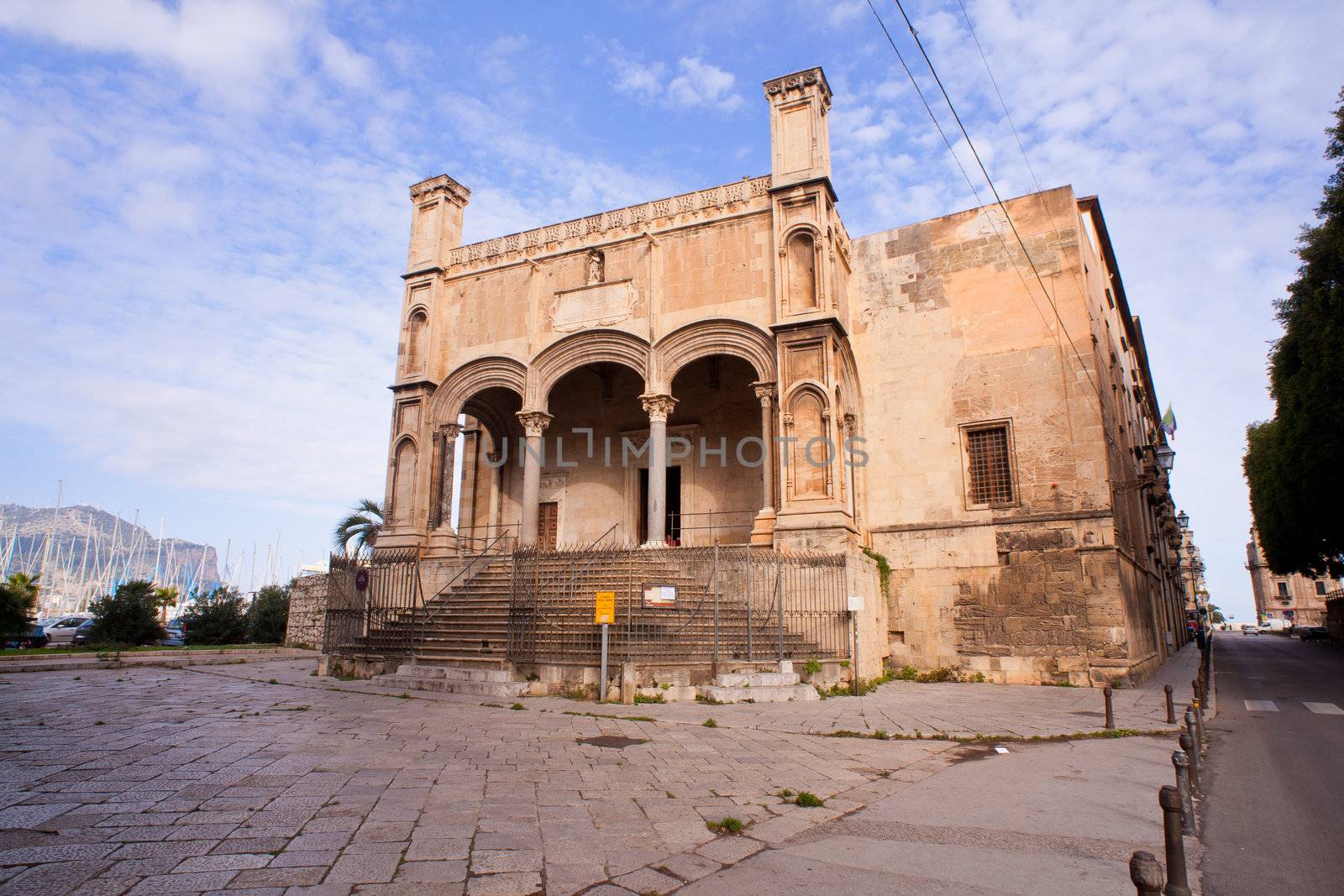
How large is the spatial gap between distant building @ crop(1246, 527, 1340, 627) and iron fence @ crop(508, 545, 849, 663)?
216 feet

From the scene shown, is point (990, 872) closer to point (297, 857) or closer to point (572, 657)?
point (297, 857)

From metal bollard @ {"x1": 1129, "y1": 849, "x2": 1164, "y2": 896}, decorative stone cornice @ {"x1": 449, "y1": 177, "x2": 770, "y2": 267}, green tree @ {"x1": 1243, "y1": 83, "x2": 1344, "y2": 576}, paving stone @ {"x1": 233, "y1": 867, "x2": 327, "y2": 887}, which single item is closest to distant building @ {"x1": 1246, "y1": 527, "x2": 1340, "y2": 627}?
green tree @ {"x1": 1243, "y1": 83, "x2": 1344, "y2": 576}

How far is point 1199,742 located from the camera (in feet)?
28.8

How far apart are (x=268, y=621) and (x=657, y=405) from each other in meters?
22.0

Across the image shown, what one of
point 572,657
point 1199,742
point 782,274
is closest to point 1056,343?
point 782,274

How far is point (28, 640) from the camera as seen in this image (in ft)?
82.5

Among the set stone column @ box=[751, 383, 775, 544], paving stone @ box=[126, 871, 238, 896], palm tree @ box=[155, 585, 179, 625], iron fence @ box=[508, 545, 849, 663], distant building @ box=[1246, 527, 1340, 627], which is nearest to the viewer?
paving stone @ box=[126, 871, 238, 896]

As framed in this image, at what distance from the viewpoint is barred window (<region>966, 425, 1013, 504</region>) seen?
56.6 ft

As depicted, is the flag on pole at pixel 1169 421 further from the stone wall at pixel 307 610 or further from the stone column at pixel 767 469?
the stone wall at pixel 307 610

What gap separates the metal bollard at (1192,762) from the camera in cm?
568

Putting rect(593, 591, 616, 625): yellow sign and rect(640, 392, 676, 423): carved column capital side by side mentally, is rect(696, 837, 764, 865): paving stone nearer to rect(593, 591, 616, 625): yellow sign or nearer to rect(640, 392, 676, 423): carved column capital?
rect(593, 591, 616, 625): yellow sign

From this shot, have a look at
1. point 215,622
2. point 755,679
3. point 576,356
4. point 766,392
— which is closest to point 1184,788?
point 755,679

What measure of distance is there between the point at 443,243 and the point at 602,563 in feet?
37.5

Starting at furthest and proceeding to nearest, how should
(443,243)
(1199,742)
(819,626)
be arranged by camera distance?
(443,243) < (819,626) < (1199,742)
